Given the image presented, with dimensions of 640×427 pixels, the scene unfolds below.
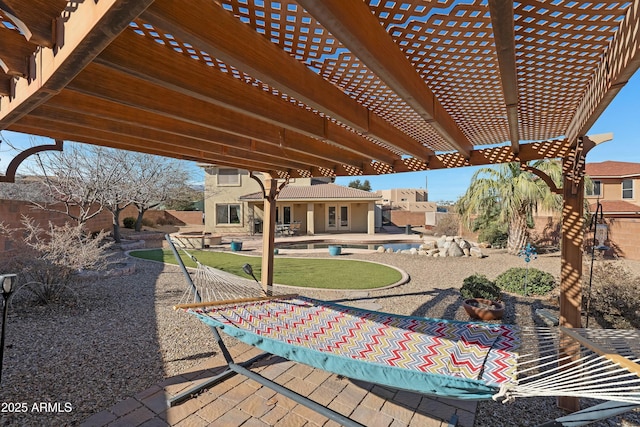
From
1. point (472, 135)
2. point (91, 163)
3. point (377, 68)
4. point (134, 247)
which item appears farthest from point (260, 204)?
point (377, 68)

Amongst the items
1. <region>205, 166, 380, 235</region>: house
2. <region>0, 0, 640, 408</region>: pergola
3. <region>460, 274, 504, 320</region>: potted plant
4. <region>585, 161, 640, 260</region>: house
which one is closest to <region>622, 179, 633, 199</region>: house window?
<region>585, 161, 640, 260</region>: house

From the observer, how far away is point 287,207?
20.7 meters

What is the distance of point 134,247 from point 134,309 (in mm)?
9292

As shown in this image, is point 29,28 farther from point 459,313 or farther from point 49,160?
point 49,160

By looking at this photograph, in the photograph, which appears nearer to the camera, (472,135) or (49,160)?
(472,135)

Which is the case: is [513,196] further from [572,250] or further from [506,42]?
[506,42]

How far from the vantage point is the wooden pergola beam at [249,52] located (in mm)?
1151

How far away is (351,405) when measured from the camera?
2.87m

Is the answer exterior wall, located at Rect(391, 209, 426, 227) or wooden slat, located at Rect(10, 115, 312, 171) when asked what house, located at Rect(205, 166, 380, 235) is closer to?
exterior wall, located at Rect(391, 209, 426, 227)

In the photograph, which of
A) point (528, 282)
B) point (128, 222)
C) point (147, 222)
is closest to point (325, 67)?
point (528, 282)

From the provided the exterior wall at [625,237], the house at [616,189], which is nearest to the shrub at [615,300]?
the exterior wall at [625,237]

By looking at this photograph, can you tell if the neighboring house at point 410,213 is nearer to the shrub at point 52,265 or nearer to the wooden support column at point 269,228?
the wooden support column at point 269,228

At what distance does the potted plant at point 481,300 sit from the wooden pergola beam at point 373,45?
3.93m

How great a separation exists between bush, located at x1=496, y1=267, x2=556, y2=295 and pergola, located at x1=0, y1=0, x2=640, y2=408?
173 inches
